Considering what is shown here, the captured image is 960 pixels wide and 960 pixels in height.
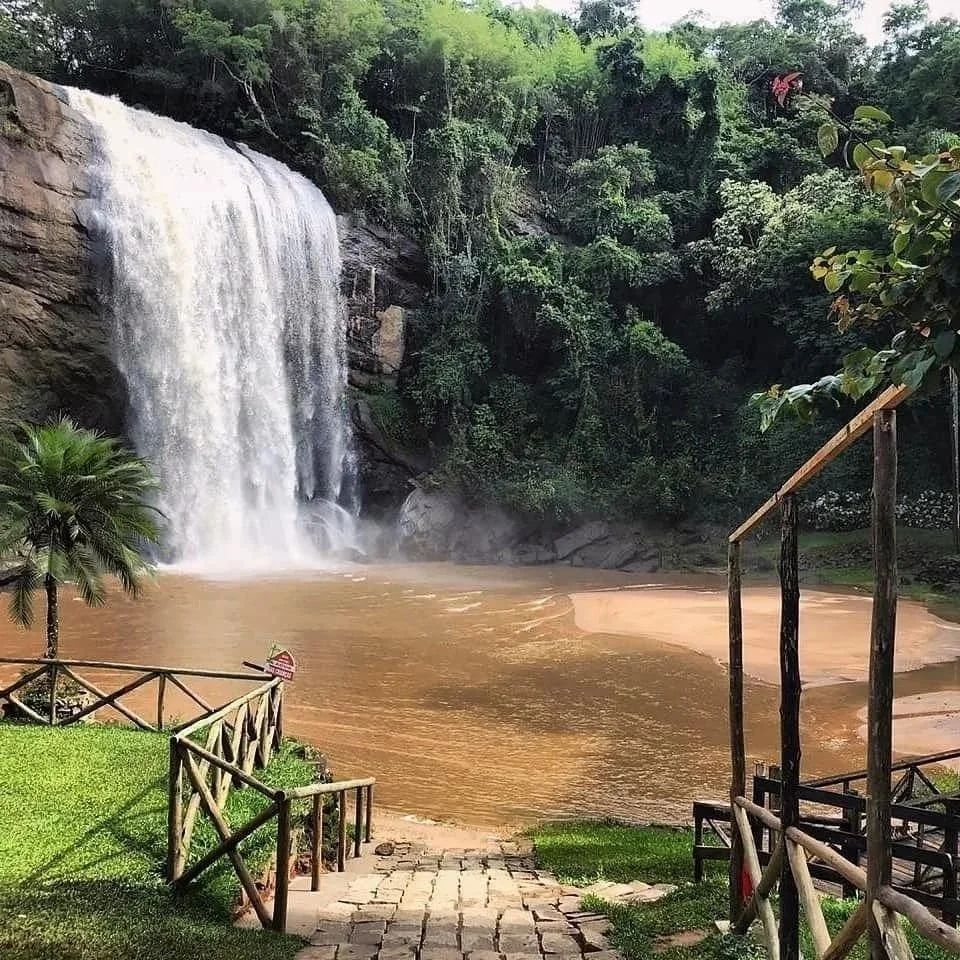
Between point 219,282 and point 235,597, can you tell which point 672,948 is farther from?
point 219,282

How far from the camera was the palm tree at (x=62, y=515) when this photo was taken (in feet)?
36.2

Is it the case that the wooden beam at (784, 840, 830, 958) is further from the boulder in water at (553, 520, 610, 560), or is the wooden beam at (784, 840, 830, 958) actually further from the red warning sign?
the boulder in water at (553, 520, 610, 560)

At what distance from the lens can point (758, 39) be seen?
4525cm

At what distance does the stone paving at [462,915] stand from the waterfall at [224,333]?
20.6m

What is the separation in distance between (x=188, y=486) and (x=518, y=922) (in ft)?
79.0

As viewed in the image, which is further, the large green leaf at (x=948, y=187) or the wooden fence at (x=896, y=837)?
the wooden fence at (x=896, y=837)

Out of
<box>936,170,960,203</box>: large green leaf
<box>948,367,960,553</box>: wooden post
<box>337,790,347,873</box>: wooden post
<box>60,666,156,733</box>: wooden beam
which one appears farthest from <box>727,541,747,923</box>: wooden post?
<box>948,367,960,553</box>: wooden post

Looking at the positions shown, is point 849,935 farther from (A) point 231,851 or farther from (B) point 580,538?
(B) point 580,538

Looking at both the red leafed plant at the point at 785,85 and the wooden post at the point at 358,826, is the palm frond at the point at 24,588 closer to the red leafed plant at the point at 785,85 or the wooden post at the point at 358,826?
the wooden post at the point at 358,826

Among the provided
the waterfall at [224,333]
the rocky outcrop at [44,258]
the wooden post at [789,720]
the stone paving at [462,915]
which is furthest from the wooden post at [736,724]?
the rocky outcrop at [44,258]

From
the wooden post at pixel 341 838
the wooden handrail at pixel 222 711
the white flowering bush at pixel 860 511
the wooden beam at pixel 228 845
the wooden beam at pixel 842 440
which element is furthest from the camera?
the white flowering bush at pixel 860 511

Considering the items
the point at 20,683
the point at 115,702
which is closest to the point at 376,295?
the point at 20,683

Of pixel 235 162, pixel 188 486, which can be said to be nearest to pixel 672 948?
pixel 188 486

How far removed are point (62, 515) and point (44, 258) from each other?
51.8ft
